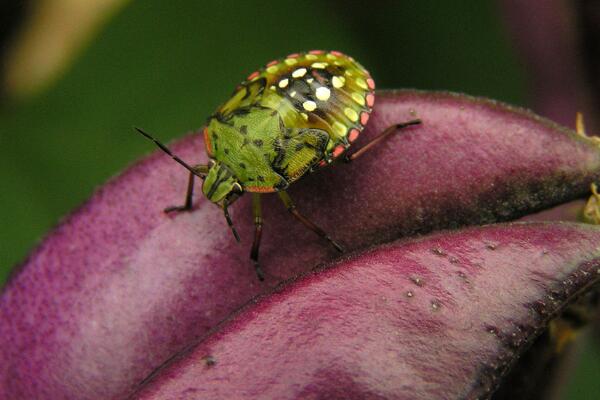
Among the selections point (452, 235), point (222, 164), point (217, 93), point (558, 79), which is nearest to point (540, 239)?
point (452, 235)

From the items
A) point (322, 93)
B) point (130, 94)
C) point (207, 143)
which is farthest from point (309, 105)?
point (130, 94)

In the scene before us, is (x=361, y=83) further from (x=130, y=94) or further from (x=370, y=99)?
(x=130, y=94)

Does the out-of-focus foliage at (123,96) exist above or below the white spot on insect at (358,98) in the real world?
below

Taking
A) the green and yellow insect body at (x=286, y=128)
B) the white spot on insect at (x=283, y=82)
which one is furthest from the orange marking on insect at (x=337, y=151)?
the white spot on insect at (x=283, y=82)

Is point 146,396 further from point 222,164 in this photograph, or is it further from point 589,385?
point 589,385

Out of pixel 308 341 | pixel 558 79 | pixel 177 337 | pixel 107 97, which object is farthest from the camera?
pixel 107 97

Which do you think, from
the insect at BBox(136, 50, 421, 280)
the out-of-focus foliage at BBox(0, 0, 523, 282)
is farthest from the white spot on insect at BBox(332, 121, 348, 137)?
the out-of-focus foliage at BBox(0, 0, 523, 282)

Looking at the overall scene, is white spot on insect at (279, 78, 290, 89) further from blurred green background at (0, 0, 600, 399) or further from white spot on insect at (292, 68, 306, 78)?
blurred green background at (0, 0, 600, 399)

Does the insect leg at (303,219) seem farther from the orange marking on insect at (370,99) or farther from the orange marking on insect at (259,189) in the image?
the orange marking on insect at (370,99)
